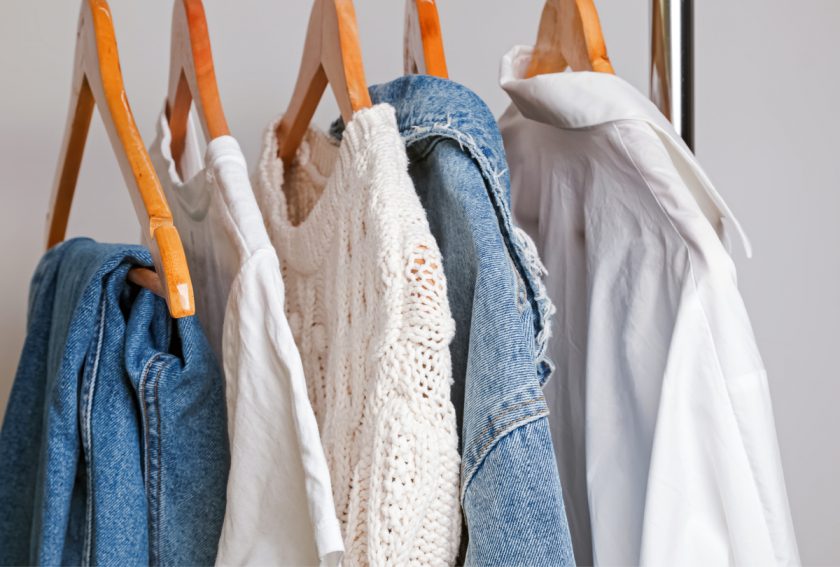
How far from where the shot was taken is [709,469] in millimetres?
522

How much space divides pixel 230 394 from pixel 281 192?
247 mm

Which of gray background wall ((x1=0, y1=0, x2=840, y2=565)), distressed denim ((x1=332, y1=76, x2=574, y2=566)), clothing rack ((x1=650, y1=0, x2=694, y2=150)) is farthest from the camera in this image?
gray background wall ((x1=0, y1=0, x2=840, y2=565))

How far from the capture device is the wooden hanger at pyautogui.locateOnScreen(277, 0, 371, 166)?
60cm

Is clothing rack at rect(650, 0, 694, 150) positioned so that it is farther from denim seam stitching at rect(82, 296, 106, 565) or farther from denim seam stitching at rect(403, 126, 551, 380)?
denim seam stitching at rect(82, 296, 106, 565)

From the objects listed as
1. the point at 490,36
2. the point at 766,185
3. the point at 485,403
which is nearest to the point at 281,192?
the point at 485,403

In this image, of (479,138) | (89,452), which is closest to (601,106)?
(479,138)

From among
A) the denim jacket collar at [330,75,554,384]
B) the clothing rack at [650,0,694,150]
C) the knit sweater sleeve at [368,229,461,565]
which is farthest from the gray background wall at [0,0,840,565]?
the knit sweater sleeve at [368,229,461,565]

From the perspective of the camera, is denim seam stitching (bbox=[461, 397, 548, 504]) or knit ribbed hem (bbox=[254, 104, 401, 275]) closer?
denim seam stitching (bbox=[461, 397, 548, 504])

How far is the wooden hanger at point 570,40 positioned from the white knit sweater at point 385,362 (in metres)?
0.18

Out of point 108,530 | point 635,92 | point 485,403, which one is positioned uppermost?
point 635,92

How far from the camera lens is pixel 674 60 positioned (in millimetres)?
686

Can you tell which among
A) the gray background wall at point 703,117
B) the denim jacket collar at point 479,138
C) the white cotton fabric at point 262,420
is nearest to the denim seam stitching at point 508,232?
the denim jacket collar at point 479,138

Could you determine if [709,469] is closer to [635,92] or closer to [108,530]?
[635,92]

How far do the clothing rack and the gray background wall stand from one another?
1.53 ft
